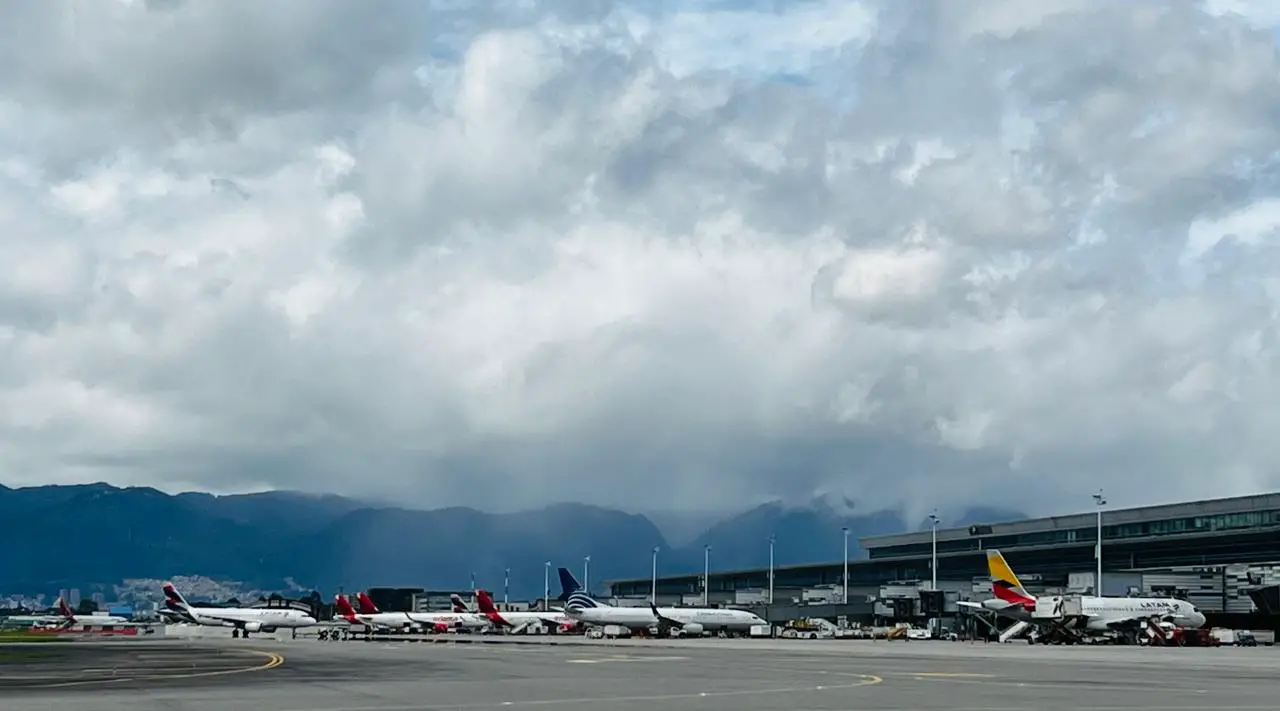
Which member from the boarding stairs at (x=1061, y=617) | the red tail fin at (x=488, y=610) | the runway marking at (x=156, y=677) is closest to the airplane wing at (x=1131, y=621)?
the boarding stairs at (x=1061, y=617)

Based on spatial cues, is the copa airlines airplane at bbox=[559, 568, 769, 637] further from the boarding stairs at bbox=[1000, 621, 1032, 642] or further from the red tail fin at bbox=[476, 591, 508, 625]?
the boarding stairs at bbox=[1000, 621, 1032, 642]

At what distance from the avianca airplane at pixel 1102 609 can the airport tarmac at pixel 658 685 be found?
186 ft

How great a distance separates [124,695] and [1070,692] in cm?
3292

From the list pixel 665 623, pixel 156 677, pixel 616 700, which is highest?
pixel 616 700

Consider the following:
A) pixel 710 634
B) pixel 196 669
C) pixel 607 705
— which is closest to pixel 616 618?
pixel 710 634

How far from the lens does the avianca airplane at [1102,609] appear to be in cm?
13988

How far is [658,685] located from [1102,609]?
9861 cm

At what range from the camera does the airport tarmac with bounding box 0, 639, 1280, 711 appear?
43562 millimetres

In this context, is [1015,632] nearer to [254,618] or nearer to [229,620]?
[254,618]

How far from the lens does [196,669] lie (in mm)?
72125

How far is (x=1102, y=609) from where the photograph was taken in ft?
461

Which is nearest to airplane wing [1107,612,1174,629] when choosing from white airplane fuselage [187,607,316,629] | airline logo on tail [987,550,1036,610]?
airline logo on tail [987,550,1036,610]

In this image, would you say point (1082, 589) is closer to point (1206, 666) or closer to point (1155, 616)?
point (1155, 616)

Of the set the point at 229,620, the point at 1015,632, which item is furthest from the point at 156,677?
the point at 229,620
